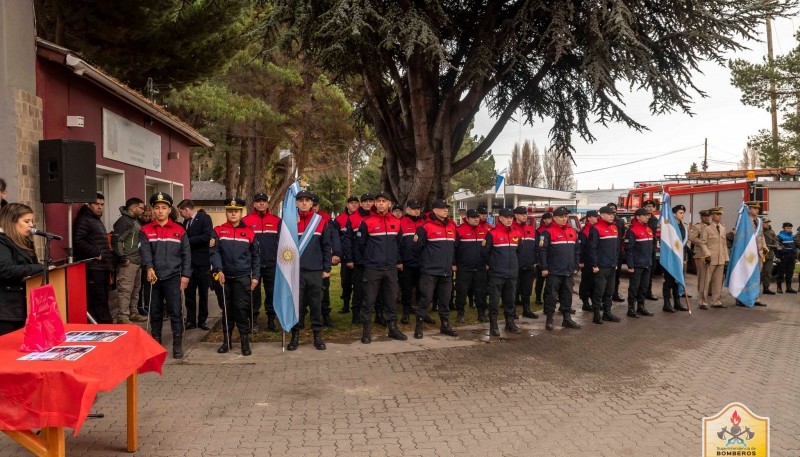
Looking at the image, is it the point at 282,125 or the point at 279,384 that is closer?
the point at 279,384

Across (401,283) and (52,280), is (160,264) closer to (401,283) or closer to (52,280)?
(52,280)

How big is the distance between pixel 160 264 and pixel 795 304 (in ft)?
41.3

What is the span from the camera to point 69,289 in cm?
599

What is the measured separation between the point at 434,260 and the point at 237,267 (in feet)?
9.49

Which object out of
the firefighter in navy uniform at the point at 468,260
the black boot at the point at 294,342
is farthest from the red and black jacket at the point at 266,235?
the firefighter in navy uniform at the point at 468,260

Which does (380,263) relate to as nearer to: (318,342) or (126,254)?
(318,342)

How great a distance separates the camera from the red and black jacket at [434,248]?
8578 millimetres

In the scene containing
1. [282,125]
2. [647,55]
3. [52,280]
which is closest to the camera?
[52,280]

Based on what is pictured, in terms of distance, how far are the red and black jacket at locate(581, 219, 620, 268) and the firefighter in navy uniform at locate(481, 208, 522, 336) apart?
1.79m

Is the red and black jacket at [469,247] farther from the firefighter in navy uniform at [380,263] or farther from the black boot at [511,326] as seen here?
the firefighter in navy uniform at [380,263]

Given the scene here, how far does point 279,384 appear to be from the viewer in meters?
6.22

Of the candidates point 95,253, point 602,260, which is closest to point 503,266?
point 602,260

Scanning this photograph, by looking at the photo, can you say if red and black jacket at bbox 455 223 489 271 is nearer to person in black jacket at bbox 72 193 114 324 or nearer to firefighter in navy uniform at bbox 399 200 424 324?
firefighter in navy uniform at bbox 399 200 424 324

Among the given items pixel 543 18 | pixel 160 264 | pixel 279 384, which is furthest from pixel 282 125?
pixel 279 384
